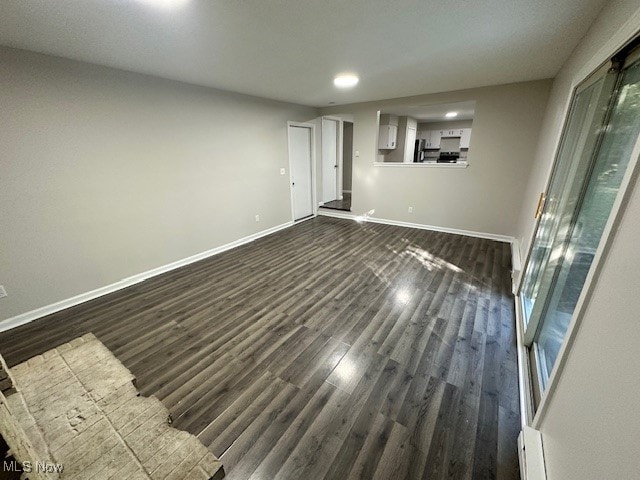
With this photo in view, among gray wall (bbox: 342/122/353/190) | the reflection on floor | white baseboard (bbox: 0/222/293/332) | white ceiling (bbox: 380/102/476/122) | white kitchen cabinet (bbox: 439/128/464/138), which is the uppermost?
white ceiling (bbox: 380/102/476/122)

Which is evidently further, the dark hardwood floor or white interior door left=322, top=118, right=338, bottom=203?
white interior door left=322, top=118, right=338, bottom=203

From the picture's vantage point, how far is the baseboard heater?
1.12m

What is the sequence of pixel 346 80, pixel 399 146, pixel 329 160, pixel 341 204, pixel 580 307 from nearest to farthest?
1. pixel 580 307
2. pixel 346 80
3. pixel 341 204
4. pixel 329 160
5. pixel 399 146

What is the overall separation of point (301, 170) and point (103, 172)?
3.61 meters

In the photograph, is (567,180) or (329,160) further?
(329,160)

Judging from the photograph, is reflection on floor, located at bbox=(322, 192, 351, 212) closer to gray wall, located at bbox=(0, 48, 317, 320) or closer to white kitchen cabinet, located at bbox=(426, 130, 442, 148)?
gray wall, located at bbox=(0, 48, 317, 320)

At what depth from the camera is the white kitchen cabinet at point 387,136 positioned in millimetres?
6559

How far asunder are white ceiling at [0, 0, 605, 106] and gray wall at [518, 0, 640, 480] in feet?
3.10

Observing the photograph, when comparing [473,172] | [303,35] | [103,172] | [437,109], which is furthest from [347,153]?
[103,172]

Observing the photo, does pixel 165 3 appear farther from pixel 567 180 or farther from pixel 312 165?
pixel 312 165

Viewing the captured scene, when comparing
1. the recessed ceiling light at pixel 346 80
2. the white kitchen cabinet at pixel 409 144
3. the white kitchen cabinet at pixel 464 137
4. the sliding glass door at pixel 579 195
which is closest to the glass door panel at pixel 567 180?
the sliding glass door at pixel 579 195

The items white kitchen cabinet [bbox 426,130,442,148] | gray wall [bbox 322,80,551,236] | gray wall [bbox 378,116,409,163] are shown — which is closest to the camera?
gray wall [bbox 322,80,551,236]

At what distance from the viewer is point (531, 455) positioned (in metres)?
1.20

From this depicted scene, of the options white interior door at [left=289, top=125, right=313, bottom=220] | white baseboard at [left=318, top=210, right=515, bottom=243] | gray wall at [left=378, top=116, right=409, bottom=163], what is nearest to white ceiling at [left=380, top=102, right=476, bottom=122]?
gray wall at [left=378, top=116, right=409, bottom=163]
